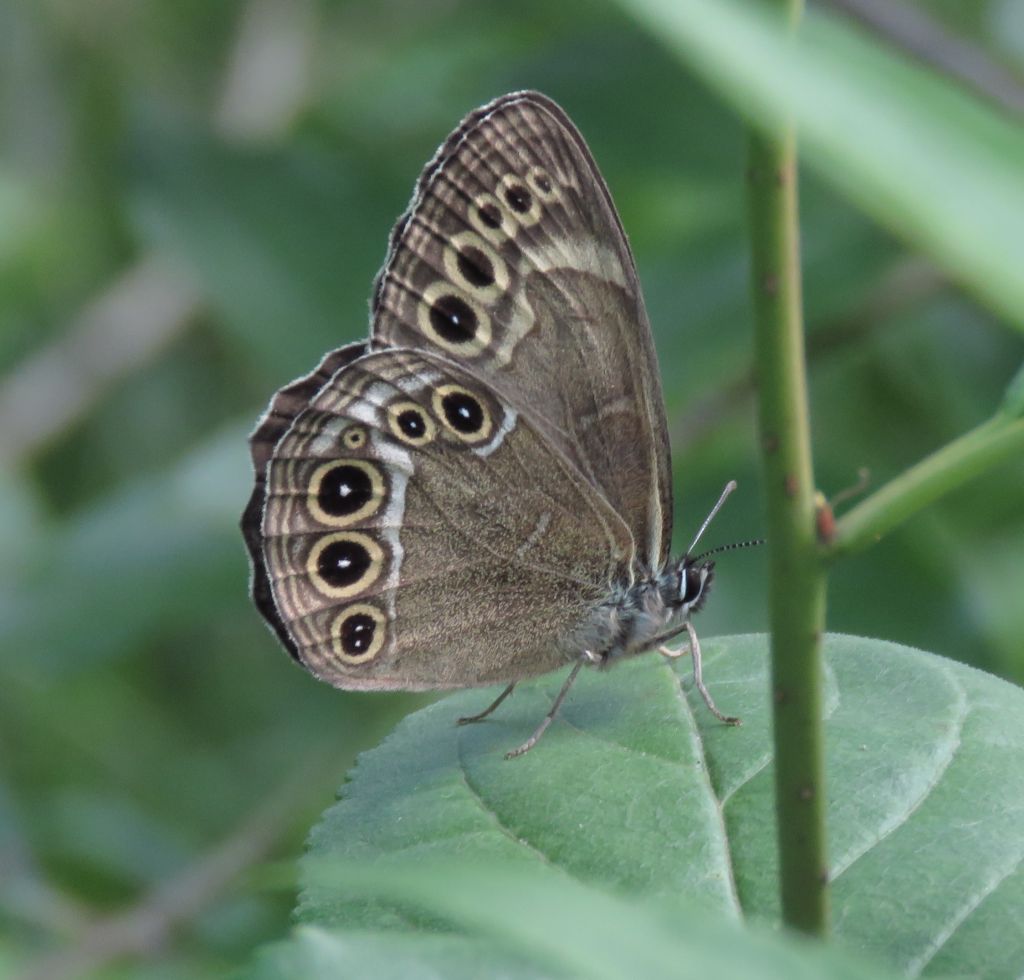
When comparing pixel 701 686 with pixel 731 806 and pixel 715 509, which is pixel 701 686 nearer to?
pixel 731 806

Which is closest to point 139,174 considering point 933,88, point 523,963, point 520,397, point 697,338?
point 697,338

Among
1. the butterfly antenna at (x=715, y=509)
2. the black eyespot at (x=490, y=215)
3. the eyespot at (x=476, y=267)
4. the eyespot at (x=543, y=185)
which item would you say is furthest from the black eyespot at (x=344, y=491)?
the butterfly antenna at (x=715, y=509)

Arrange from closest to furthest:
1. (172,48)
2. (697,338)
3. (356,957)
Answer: (356,957) < (697,338) < (172,48)

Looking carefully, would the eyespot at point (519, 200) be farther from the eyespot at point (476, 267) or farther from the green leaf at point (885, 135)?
the green leaf at point (885, 135)

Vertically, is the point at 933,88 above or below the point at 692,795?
above

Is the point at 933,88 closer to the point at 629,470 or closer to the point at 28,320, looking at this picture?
the point at 629,470

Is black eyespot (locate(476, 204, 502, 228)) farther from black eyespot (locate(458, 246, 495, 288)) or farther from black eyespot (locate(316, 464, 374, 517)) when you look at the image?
black eyespot (locate(316, 464, 374, 517))
